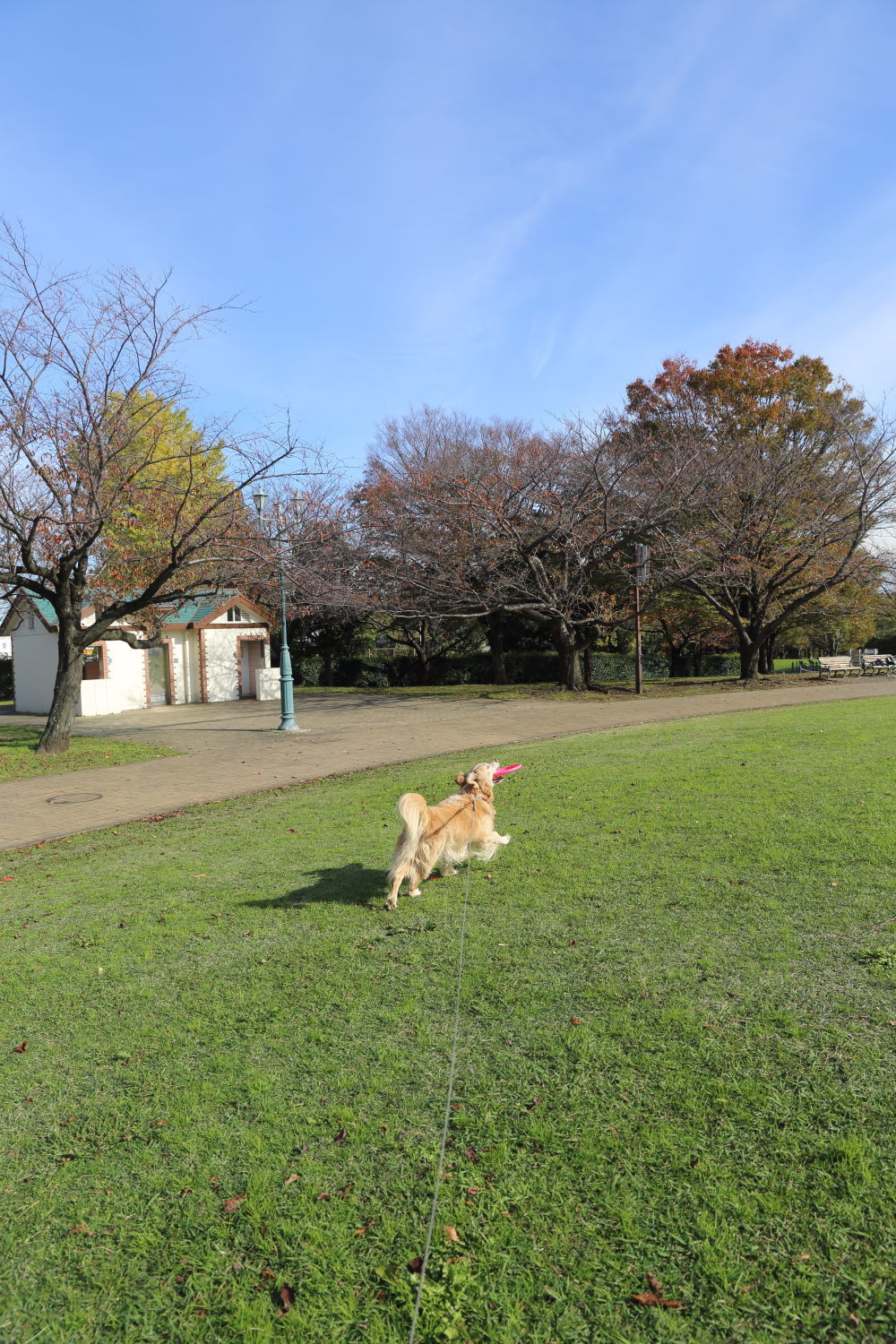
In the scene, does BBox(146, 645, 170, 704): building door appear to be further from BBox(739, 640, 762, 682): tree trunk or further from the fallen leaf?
the fallen leaf

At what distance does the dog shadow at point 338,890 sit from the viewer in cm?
559

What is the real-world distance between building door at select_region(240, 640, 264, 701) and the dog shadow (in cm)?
2393

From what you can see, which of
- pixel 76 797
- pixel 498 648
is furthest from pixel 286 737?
pixel 498 648

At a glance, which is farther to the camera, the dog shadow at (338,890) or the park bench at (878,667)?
the park bench at (878,667)

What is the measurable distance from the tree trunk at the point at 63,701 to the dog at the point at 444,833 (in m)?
11.2

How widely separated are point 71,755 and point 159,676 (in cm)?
1319

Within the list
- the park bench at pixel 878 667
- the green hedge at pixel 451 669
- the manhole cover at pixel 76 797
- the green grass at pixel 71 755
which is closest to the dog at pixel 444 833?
the manhole cover at pixel 76 797

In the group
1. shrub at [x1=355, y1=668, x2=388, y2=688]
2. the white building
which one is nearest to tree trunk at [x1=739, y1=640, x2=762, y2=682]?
shrub at [x1=355, y1=668, x2=388, y2=688]

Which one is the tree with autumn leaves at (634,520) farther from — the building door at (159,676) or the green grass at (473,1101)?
the green grass at (473,1101)

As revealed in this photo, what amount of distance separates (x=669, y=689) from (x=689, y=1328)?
25335 millimetres

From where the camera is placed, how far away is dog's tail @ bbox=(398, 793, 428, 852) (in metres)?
5.05

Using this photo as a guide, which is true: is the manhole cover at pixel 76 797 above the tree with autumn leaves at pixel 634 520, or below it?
below

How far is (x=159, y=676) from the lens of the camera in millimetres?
27172

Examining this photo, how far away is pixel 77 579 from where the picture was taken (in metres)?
14.5
